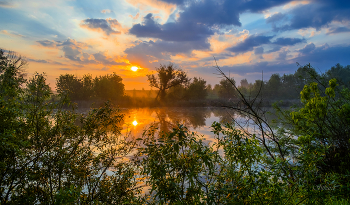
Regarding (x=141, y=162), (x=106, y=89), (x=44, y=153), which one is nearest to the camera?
(x=141, y=162)

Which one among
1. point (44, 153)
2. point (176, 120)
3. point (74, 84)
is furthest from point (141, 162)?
point (74, 84)

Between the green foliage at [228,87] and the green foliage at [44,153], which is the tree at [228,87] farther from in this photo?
the green foliage at [44,153]

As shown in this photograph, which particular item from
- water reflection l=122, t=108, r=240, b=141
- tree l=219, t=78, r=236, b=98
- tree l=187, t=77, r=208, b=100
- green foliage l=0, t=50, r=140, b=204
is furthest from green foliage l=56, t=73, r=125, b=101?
green foliage l=0, t=50, r=140, b=204

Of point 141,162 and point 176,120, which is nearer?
point 141,162

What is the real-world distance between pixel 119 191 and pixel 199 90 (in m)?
40.4

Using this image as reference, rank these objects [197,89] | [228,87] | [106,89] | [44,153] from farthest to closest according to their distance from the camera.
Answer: [197,89]
[106,89]
[228,87]
[44,153]

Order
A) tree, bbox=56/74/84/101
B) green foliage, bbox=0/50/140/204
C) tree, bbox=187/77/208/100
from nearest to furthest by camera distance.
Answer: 1. green foliage, bbox=0/50/140/204
2. tree, bbox=56/74/84/101
3. tree, bbox=187/77/208/100

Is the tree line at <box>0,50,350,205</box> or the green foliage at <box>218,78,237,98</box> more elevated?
the green foliage at <box>218,78,237,98</box>

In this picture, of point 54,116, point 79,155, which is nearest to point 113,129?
point 79,155

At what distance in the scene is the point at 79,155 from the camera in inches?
148

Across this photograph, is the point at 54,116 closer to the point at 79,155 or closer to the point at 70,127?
the point at 70,127

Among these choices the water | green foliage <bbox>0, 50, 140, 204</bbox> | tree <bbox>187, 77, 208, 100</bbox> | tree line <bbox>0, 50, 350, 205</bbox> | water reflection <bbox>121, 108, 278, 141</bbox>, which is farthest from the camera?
tree <bbox>187, 77, 208, 100</bbox>

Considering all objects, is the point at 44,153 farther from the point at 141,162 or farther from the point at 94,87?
the point at 94,87

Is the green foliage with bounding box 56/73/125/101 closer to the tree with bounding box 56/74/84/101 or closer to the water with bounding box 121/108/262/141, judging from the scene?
the tree with bounding box 56/74/84/101
